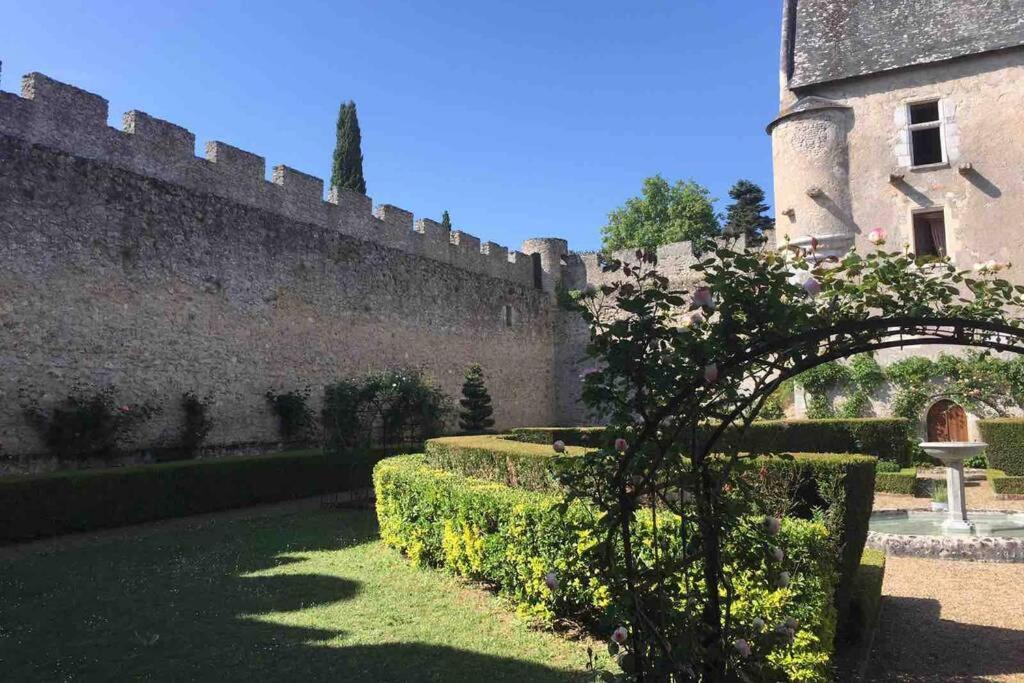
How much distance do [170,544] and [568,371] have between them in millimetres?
17339

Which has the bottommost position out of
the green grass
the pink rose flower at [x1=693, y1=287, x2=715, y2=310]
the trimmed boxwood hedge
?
the green grass

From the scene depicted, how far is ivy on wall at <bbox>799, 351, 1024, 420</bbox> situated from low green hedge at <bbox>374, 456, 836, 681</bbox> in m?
10.9

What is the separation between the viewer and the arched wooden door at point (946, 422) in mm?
14547

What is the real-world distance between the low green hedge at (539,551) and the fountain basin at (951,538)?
156 inches

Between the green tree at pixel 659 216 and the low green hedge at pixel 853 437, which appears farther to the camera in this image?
the green tree at pixel 659 216

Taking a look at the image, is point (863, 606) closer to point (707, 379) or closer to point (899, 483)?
point (707, 379)

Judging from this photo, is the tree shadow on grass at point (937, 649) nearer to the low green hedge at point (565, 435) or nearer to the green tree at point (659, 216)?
the low green hedge at point (565, 435)

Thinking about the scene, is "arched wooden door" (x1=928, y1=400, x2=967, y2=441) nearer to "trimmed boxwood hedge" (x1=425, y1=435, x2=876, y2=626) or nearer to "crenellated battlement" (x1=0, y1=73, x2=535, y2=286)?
"trimmed boxwood hedge" (x1=425, y1=435, x2=876, y2=626)

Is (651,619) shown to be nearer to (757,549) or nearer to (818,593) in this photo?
(757,549)

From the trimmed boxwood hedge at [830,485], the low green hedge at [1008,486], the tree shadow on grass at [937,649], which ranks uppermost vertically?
the trimmed boxwood hedge at [830,485]

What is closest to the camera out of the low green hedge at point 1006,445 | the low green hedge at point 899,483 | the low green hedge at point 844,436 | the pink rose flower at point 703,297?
the pink rose flower at point 703,297

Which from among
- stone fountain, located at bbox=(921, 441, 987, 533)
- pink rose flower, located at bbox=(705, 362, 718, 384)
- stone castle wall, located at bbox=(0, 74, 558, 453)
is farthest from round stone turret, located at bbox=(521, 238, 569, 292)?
pink rose flower, located at bbox=(705, 362, 718, 384)

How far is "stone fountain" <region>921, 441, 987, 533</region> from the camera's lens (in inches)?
305

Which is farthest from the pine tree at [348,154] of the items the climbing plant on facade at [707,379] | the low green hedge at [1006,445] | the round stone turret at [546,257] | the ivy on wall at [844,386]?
the climbing plant on facade at [707,379]
